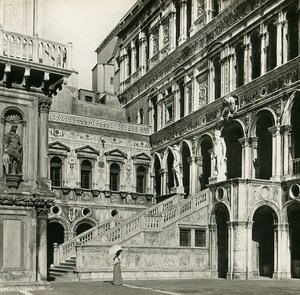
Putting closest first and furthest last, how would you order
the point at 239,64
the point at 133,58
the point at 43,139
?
the point at 43,139 < the point at 239,64 < the point at 133,58

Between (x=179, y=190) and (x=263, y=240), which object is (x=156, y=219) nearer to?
(x=263, y=240)

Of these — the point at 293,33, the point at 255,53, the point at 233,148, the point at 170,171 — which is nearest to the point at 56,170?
the point at 170,171

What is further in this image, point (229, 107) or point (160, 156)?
point (160, 156)

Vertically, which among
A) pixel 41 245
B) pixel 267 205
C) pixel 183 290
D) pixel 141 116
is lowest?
pixel 183 290

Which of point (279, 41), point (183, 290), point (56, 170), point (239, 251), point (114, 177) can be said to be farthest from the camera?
point (114, 177)

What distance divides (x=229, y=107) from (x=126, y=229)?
7815 millimetres

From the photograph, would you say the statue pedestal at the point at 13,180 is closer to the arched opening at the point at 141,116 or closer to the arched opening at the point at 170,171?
the arched opening at the point at 170,171

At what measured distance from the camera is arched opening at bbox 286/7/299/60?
26.3 meters

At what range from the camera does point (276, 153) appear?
26516mm

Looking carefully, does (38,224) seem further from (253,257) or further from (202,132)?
(202,132)

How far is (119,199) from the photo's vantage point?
36.7 meters

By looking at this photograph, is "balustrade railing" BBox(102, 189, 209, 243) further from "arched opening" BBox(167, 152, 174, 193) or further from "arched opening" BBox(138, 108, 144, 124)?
"arched opening" BBox(138, 108, 144, 124)

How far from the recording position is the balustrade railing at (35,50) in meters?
17.1

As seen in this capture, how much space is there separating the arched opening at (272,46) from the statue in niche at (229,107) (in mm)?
2723
